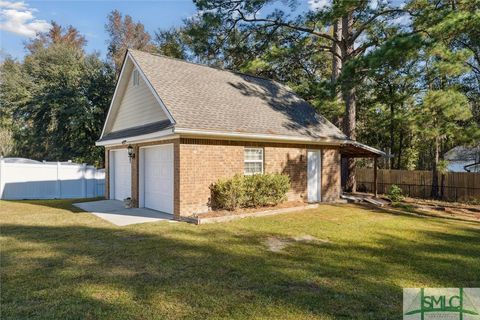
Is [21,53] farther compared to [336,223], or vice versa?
[21,53]

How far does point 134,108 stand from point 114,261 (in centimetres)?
839

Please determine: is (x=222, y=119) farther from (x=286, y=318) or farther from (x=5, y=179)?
(x=5, y=179)

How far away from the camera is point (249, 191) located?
37.1 ft

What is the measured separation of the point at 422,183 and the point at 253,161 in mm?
11843

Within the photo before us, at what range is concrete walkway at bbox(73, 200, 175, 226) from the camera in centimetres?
1009

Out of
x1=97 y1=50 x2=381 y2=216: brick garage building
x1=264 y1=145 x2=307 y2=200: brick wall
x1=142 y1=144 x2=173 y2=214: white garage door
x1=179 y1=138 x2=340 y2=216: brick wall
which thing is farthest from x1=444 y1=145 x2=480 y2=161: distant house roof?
x1=142 y1=144 x2=173 y2=214: white garage door

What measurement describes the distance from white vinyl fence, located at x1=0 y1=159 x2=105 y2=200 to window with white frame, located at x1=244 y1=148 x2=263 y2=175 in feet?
38.3

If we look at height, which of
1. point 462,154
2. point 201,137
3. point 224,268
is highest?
point 201,137

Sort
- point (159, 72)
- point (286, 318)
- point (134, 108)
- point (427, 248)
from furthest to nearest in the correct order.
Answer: point (134, 108), point (159, 72), point (427, 248), point (286, 318)

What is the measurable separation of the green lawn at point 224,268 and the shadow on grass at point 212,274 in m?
0.02

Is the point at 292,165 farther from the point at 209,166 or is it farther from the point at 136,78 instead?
the point at 136,78

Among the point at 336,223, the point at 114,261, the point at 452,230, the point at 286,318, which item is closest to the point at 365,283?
the point at 286,318

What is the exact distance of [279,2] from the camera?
1773cm

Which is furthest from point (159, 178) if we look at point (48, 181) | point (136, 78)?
point (48, 181)
